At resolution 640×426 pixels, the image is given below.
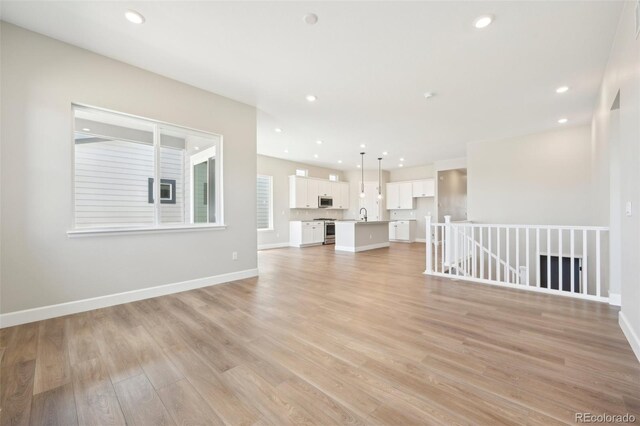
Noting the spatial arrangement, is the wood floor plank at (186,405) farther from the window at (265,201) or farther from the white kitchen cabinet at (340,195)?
the white kitchen cabinet at (340,195)

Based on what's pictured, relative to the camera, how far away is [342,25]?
2570mm

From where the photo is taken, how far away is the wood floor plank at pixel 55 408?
1.38 meters

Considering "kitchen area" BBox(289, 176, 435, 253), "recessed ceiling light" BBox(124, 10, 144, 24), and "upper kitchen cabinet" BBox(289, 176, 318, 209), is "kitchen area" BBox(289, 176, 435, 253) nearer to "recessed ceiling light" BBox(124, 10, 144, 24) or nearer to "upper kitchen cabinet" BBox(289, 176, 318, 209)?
"upper kitchen cabinet" BBox(289, 176, 318, 209)

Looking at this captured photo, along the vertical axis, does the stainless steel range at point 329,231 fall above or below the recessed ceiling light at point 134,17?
below

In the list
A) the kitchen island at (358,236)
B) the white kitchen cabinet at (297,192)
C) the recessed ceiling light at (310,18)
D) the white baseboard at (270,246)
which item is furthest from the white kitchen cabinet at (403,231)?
the recessed ceiling light at (310,18)

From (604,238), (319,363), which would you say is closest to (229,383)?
(319,363)

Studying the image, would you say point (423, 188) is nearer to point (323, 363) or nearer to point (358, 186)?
point (358, 186)

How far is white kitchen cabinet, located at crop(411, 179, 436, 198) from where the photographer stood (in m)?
9.75

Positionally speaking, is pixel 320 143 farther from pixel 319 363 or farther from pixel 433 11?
pixel 319 363

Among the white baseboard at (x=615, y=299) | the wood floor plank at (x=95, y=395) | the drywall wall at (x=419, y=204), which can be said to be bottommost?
the wood floor plank at (x=95, y=395)

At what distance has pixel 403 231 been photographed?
33.3 ft

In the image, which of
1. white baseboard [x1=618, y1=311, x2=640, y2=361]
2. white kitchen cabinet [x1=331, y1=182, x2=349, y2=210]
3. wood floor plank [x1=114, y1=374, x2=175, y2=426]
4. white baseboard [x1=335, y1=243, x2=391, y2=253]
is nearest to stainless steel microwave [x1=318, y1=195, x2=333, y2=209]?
white kitchen cabinet [x1=331, y1=182, x2=349, y2=210]

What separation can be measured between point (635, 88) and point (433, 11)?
1.68m

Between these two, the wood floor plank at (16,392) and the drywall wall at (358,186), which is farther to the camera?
the drywall wall at (358,186)
